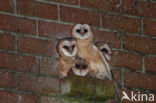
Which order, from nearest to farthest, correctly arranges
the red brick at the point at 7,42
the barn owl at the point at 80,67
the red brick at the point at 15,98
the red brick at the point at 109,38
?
1. the red brick at the point at 15,98
2. the red brick at the point at 7,42
3. the barn owl at the point at 80,67
4. the red brick at the point at 109,38

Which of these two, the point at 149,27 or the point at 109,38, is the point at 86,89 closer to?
the point at 109,38

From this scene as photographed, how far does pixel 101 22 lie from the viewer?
11.3 ft

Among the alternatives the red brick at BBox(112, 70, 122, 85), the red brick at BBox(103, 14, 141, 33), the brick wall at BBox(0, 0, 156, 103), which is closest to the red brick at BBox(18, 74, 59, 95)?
the brick wall at BBox(0, 0, 156, 103)

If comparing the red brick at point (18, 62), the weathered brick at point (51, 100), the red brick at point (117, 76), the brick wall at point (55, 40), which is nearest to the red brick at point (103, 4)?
the brick wall at point (55, 40)

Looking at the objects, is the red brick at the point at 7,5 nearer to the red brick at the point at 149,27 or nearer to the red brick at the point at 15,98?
the red brick at the point at 15,98

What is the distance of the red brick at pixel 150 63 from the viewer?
11.5 ft

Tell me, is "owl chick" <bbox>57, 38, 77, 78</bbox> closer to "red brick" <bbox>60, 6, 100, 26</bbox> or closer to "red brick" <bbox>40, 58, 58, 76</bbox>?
"red brick" <bbox>40, 58, 58, 76</bbox>

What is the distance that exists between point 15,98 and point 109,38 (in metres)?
0.69

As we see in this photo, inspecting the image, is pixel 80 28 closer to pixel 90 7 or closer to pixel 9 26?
pixel 90 7

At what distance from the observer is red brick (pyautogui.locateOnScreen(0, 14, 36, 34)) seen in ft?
10.5

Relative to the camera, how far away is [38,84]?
3164mm

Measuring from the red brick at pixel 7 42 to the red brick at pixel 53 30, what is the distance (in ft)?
0.58

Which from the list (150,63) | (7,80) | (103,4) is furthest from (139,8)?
(7,80)

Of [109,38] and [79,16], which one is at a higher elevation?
[79,16]
